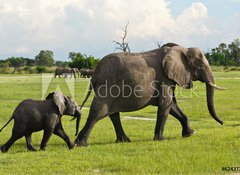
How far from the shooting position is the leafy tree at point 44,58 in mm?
145500

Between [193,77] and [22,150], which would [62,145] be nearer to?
[22,150]

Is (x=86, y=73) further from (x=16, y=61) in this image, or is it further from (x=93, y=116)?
(x=16, y=61)

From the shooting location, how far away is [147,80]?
1144 centimetres

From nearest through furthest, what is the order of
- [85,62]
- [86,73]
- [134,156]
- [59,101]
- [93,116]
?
1. [134,156]
2. [59,101]
3. [93,116]
4. [86,73]
5. [85,62]

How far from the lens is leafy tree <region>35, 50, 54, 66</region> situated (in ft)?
477

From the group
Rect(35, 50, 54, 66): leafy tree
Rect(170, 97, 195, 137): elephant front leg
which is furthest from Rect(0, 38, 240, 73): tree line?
Rect(170, 97, 195, 137): elephant front leg

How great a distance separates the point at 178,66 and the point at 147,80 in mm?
1010

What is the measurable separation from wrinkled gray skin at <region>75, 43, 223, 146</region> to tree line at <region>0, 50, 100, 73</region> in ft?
232

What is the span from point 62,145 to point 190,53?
408 cm

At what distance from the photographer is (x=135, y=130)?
13.9 meters

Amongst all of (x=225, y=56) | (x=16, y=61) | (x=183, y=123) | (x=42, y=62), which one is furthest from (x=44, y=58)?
(x=183, y=123)

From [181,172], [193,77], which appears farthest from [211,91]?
[181,172]

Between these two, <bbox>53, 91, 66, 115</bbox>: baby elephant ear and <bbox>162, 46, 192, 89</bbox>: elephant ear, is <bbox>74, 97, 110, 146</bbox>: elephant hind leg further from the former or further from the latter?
<bbox>162, 46, 192, 89</bbox>: elephant ear

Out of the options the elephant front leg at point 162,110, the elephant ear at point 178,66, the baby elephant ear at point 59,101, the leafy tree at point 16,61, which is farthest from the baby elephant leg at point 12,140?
the leafy tree at point 16,61
